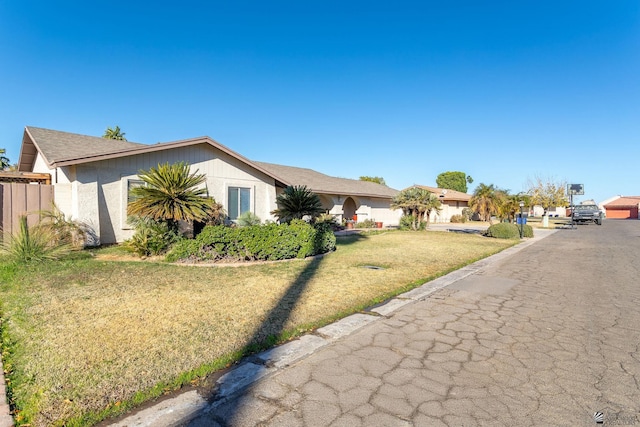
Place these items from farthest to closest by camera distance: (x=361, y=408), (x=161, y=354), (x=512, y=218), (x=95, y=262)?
1. (x=512, y=218)
2. (x=95, y=262)
3. (x=161, y=354)
4. (x=361, y=408)

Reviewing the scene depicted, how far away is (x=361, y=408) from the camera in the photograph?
2.88m

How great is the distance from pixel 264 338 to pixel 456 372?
2172 mm

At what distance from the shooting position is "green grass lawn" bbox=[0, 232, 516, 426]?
121 inches

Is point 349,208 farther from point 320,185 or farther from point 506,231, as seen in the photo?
point 506,231

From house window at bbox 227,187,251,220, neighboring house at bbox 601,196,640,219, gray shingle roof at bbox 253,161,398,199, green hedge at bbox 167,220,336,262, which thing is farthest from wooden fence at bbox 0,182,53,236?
neighboring house at bbox 601,196,640,219

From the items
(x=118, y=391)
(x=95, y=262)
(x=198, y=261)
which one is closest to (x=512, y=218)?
(x=198, y=261)

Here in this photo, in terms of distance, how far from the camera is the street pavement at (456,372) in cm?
278

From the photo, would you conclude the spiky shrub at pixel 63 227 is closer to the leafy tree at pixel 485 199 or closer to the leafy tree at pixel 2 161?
the leafy tree at pixel 2 161

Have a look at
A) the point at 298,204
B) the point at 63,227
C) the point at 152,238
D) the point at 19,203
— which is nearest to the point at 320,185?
the point at 298,204

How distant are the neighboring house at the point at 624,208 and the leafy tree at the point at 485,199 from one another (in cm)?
4888

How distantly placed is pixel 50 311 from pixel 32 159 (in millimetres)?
14475

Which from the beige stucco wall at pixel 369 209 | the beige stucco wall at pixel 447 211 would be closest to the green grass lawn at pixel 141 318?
the beige stucco wall at pixel 369 209

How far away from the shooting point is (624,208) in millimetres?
72000

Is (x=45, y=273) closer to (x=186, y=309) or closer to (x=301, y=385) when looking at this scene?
(x=186, y=309)
